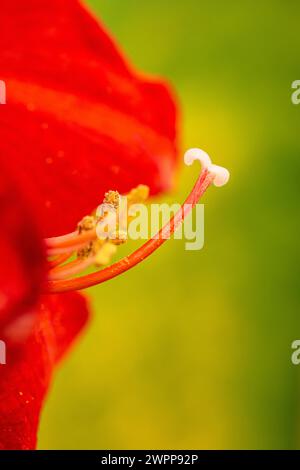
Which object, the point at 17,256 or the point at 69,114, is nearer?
the point at 17,256

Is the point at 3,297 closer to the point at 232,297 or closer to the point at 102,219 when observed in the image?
the point at 102,219

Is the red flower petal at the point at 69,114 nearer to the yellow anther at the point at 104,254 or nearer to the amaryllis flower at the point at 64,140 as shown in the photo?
the amaryllis flower at the point at 64,140

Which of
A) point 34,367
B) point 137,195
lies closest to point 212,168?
point 137,195

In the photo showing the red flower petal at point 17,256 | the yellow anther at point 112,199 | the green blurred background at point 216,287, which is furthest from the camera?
the green blurred background at point 216,287

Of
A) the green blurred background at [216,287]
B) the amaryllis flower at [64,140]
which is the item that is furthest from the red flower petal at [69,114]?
the green blurred background at [216,287]

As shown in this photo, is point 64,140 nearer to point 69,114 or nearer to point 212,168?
point 69,114

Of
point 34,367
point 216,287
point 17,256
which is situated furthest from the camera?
point 216,287

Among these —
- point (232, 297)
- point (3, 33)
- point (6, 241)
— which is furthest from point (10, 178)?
point (232, 297)

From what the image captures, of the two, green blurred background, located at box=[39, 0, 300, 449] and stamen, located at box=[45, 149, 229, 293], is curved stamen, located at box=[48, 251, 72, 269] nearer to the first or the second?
stamen, located at box=[45, 149, 229, 293]
